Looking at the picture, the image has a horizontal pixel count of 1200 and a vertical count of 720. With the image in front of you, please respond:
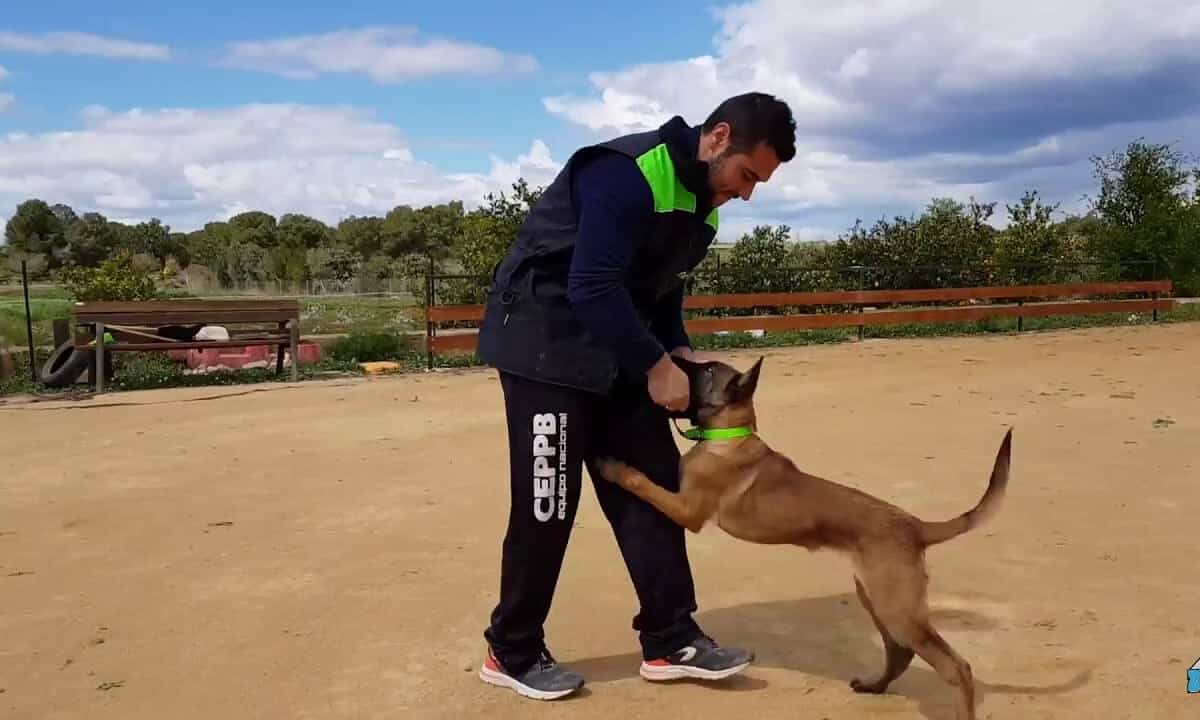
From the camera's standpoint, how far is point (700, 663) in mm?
3600

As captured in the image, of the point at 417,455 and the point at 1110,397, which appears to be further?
the point at 1110,397

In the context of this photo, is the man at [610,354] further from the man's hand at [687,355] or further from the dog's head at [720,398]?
the dog's head at [720,398]

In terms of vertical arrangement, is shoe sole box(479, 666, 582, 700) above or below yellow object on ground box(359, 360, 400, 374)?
below

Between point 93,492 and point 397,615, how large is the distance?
11.2ft

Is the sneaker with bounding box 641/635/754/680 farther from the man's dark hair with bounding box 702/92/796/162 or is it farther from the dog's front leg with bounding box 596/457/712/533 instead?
the man's dark hair with bounding box 702/92/796/162

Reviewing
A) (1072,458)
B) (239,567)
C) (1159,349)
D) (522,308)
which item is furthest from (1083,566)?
(1159,349)

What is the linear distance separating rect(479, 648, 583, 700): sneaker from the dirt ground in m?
0.06

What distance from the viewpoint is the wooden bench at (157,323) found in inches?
461

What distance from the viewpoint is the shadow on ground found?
3.55 meters

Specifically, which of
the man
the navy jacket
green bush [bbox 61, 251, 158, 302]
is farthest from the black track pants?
green bush [bbox 61, 251, 158, 302]

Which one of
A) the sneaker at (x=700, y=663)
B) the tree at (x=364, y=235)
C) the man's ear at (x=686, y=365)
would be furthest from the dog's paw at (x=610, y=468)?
the tree at (x=364, y=235)

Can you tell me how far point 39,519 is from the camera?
19.5ft

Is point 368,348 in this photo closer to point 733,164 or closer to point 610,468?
point 610,468

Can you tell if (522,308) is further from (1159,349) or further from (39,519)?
(1159,349)
